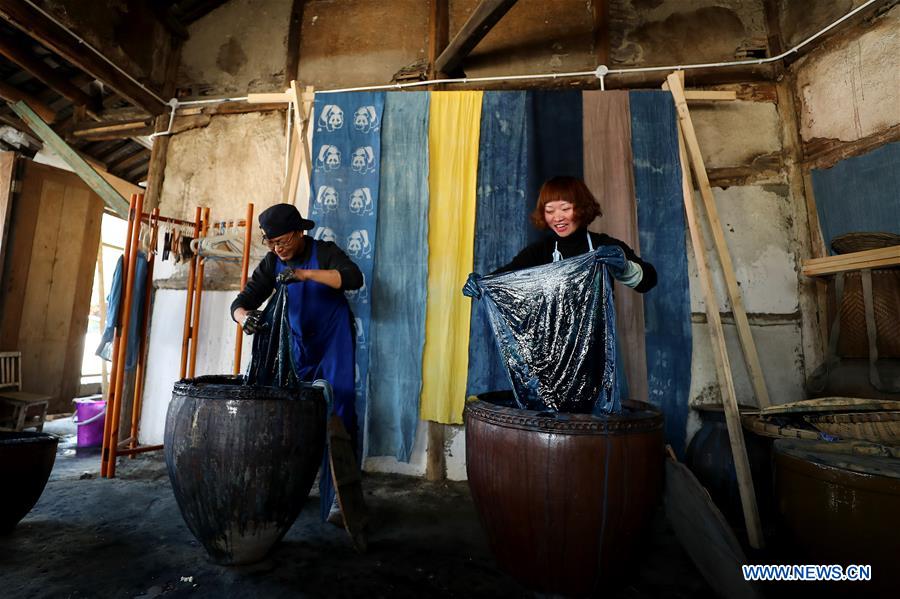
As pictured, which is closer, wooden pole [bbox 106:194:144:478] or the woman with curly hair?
the woman with curly hair

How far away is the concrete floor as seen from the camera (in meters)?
1.57

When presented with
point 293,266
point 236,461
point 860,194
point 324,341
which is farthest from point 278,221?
point 860,194

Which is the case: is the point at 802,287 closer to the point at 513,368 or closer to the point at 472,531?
the point at 513,368

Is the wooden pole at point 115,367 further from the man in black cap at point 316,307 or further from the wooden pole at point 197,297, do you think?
the man in black cap at point 316,307

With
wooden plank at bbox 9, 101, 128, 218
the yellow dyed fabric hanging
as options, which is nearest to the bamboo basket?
the yellow dyed fabric hanging

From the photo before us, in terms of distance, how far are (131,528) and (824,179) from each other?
16.1 feet

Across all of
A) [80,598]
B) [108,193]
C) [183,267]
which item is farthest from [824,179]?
[108,193]

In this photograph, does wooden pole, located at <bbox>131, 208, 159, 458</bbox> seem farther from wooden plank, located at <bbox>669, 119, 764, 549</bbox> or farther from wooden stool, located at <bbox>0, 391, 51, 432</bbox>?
wooden plank, located at <bbox>669, 119, 764, 549</bbox>

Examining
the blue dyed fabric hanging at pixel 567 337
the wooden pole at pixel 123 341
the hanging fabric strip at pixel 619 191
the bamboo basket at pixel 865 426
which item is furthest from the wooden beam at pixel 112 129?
the bamboo basket at pixel 865 426

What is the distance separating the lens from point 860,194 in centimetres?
274

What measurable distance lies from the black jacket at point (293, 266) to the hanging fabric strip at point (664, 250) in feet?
6.76

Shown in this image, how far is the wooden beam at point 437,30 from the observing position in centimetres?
363

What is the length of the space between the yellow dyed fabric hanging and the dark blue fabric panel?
239cm

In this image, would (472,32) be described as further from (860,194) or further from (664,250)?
(860,194)
